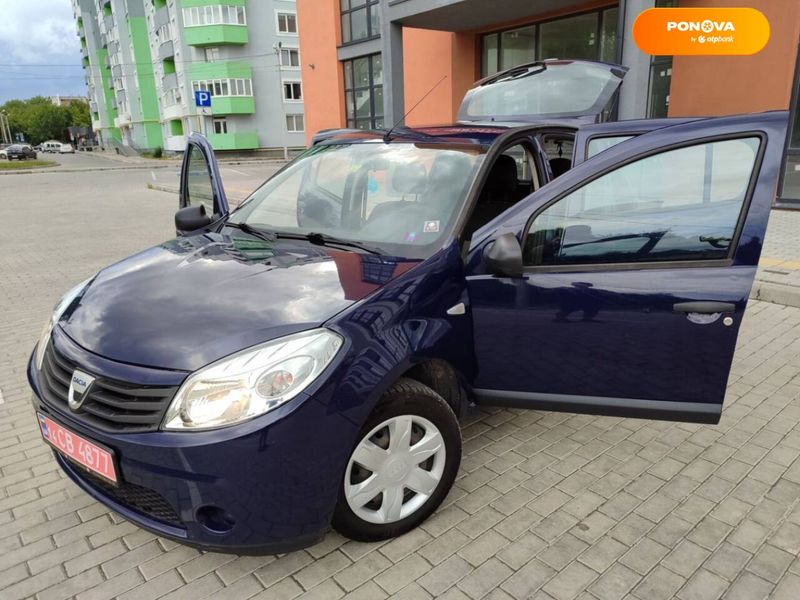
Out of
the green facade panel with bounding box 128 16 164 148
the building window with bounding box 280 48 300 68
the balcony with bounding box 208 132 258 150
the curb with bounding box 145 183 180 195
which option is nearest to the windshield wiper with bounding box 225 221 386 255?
the curb with bounding box 145 183 180 195

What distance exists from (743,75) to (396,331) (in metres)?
10.3

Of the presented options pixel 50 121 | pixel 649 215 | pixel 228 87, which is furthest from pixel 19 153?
pixel 50 121

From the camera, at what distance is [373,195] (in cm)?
330

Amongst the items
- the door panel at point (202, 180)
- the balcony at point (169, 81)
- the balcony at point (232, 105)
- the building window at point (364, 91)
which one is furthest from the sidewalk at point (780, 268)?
the balcony at point (169, 81)

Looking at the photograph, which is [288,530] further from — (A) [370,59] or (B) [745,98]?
(A) [370,59]

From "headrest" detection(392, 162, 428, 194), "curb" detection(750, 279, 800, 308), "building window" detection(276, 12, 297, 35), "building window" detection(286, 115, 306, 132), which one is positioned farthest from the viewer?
"building window" detection(286, 115, 306, 132)

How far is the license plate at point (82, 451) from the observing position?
2139 millimetres

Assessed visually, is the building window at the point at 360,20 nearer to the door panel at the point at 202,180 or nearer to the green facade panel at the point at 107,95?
the door panel at the point at 202,180

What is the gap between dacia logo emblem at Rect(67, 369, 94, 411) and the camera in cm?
219

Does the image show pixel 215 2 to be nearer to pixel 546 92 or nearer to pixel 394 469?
pixel 546 92

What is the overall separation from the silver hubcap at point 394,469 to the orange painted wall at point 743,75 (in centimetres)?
980

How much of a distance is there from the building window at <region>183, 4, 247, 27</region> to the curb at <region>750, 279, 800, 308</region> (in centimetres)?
4663
